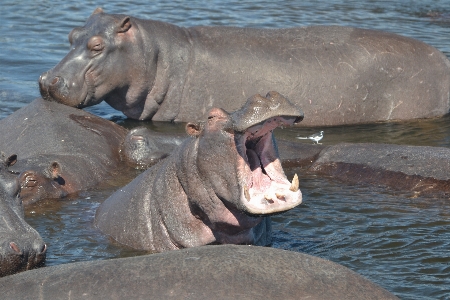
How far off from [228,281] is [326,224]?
11.8 feet

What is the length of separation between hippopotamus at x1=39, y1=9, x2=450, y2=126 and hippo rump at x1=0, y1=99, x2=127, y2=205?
91 centimetres

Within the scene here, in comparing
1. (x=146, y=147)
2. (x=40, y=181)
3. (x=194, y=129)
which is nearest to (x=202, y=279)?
(x=194, y=129)

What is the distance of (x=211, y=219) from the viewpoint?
277 inches

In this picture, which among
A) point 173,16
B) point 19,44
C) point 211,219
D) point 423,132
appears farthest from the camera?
point 173,16

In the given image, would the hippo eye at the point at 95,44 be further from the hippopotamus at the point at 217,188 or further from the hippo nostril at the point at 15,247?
the hippo nostril at the point at 15,247

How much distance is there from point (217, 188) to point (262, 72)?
559 cm

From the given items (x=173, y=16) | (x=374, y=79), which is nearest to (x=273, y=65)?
(x=374, y=79)

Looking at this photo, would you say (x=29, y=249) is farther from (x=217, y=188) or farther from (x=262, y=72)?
(x=262, y=72)

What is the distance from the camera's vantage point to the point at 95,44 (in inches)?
459

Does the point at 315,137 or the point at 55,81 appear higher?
the point at 55,81

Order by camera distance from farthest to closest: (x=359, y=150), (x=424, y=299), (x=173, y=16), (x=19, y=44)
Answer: (x=173, y=16), (x=19, y=44), (x=359, y=150), (x=424, y=299)

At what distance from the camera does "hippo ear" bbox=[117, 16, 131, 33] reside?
11.8m

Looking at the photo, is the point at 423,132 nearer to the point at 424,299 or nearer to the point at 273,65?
the point at 273,65

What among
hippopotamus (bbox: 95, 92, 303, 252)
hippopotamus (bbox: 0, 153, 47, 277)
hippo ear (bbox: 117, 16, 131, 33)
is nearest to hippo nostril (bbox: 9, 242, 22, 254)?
hippopotamus (bbox: 0, 153, 47, 277)
